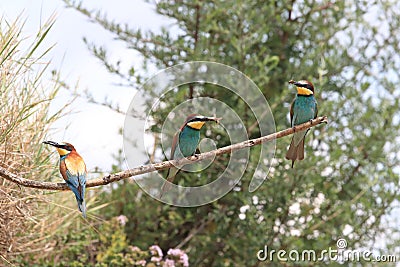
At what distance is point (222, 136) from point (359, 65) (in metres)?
0.95

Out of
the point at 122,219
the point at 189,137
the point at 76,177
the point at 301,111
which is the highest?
the point at 122,219

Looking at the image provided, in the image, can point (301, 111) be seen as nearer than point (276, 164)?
Yes

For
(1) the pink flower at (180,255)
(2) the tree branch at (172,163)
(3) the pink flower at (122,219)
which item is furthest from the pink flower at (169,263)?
(2) the tree branch at (172,163)

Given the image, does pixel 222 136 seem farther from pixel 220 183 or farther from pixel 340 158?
pixel 340 158

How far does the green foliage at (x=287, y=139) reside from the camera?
11.1ft

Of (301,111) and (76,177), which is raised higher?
(301,111)

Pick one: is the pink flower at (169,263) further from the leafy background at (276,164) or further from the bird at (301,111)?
the bird at (301,111)

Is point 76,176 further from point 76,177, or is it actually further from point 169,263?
point 169,263

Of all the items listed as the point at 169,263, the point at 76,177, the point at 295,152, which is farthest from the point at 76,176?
the point at 169,263

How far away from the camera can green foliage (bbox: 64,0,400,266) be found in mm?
3377

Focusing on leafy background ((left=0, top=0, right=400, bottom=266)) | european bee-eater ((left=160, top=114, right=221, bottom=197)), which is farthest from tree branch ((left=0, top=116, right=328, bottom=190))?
leafy background ((left=0, top=0, right=400, bottom=266))

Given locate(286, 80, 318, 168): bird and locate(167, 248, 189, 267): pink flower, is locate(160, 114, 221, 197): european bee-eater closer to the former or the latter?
locate(286, 80, 318, 168): bird

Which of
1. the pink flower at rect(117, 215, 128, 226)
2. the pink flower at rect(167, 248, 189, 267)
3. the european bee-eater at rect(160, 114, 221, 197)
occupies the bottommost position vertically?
the european bee-eater at rect(160, 114, 221, 197)

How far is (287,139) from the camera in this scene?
3236mm
